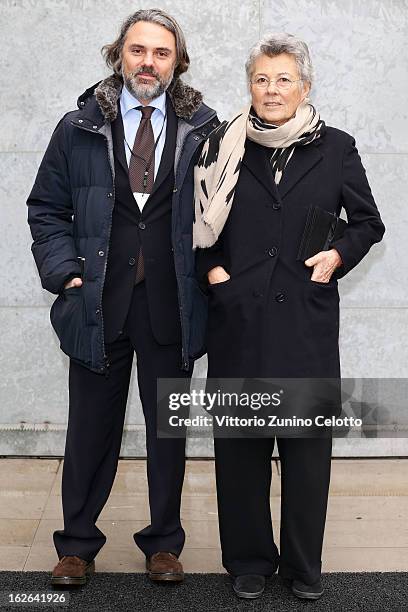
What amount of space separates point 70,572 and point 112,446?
477mm

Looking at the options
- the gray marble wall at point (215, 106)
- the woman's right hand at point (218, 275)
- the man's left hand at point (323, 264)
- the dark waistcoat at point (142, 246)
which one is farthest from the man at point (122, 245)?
the gray marble wall at point (215, 106)

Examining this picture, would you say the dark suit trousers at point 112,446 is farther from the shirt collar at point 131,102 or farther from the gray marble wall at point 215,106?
the gray marble wall at point 215,106

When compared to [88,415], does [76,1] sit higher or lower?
higher

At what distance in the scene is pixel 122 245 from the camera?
11.5ft

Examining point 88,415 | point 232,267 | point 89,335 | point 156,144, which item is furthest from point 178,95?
Result: point 88,415

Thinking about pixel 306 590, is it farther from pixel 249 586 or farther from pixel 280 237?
pixel 280 237

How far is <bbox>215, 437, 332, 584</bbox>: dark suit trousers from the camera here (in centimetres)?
349

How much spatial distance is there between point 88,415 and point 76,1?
234 cm

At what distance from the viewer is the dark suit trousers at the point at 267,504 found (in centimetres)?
349

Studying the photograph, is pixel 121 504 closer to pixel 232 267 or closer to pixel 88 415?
pixel 88 415

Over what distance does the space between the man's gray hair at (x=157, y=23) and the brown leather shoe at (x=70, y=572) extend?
1791 mm

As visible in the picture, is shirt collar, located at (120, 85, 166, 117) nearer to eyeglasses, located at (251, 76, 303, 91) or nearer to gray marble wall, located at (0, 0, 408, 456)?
eyeglasses, located at (251, 76, 303, 91)

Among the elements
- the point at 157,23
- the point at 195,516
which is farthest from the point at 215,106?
the point at 195,516

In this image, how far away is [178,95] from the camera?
3607 mm
